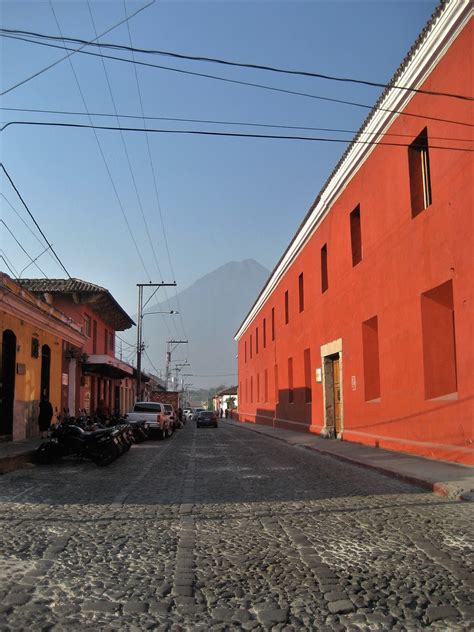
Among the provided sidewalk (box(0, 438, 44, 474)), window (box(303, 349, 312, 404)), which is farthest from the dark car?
sidewalk (box(0, 438, 44, 474))

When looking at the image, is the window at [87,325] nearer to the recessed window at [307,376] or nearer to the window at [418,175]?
the recessed window at [307,376]

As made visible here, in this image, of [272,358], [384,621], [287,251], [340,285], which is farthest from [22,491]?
[272,358]

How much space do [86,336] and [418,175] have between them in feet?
55.6

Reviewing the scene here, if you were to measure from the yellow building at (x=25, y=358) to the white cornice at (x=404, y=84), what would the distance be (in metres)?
10.3

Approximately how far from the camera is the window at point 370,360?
17.0 meters

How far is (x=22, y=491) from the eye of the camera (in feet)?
29.0

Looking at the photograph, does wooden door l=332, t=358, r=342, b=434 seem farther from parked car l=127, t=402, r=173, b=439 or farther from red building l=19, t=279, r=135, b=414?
red building l=19, t=279, r=135, b=414

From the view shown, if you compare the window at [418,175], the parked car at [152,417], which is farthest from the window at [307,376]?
the window at [418,175]

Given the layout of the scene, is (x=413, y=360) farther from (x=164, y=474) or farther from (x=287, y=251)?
(x=287, y=251)

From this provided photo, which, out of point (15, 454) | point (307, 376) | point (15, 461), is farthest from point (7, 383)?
point (307, 376)

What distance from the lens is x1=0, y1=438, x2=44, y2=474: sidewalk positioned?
11.4 meters

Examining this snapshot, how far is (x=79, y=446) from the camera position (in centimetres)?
1248

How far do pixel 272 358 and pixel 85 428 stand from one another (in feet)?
76.5

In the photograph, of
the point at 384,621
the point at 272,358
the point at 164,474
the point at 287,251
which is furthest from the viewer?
the point at 272,358
